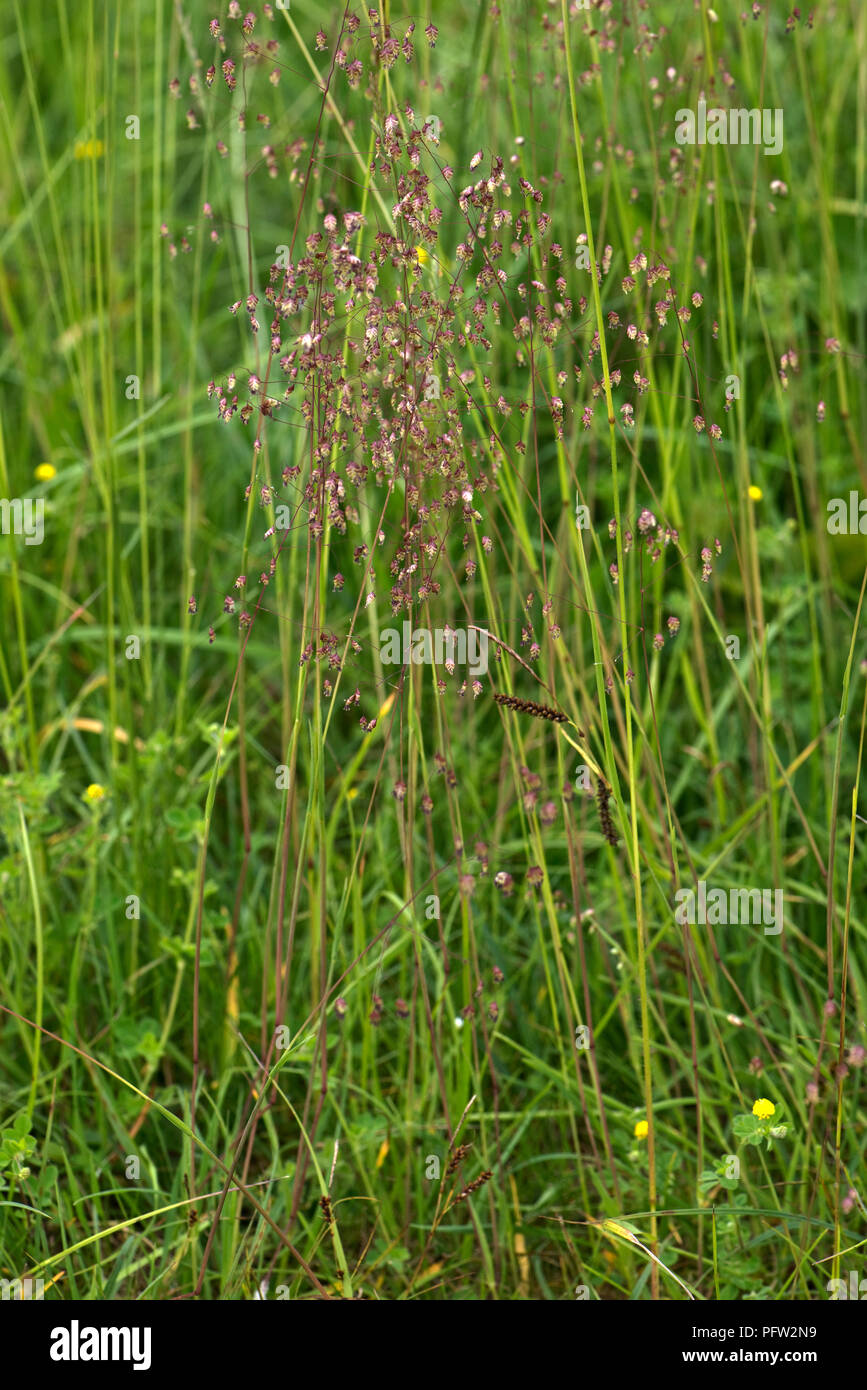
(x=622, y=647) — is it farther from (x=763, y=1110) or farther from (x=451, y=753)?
(x=763, y=1110)

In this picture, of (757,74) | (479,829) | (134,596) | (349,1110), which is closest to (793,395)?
(757,74)

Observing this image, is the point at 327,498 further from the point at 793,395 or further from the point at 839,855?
the point at 793,395

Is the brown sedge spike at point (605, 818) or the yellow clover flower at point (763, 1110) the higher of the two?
the brown sedge spike at point (605, 818)

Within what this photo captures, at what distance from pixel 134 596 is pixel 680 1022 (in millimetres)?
1334

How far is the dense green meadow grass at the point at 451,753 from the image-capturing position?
4.82 feet

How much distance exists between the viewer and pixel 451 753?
1.86m

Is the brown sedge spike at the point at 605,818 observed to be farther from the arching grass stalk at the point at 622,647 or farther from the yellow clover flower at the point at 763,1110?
the yellow clover flower at the point at 763,1110

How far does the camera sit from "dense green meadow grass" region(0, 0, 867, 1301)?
147 centimetres

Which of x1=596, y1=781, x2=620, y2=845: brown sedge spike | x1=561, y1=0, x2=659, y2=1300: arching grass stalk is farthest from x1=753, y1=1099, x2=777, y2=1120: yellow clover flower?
x1=596, y1=781, x2=620, y2=845: brown sedge spike

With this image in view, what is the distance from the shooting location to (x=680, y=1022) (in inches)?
79.4

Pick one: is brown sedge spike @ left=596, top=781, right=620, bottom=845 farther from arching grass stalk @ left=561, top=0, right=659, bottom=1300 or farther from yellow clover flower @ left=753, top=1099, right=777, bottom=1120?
yellow clover flower @ left=753, top=1099, right=777, bottom=1120

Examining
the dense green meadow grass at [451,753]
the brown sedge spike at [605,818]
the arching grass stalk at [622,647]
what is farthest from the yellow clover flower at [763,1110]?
the brown sedge spike at [605,818]
